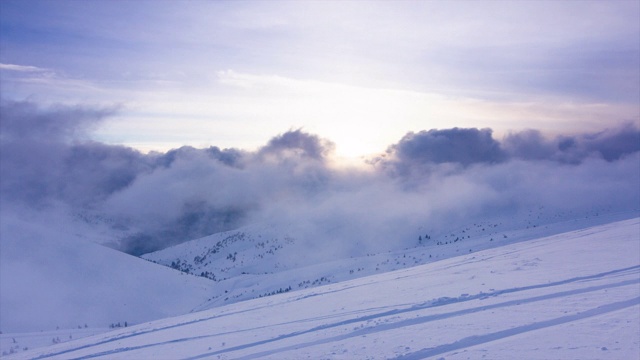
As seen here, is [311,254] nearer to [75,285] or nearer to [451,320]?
[75,285]

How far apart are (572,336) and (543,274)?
4.94 metres

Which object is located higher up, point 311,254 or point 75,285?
point 75,285

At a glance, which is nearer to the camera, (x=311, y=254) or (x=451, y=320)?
(x=451, y=320)

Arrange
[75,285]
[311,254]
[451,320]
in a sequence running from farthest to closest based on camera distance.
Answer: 1. [311,254]
2. [75,285]
3. [451,320]

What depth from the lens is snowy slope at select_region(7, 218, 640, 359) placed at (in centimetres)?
642

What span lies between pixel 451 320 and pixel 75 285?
76.2 feet

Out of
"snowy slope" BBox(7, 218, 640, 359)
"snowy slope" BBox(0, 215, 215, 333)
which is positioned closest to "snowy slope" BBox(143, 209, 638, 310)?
"snowy slope" BBox(0, 215, 215, 333)

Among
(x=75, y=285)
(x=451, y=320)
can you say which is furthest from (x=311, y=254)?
(x=451, y=320)

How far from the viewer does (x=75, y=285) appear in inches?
986

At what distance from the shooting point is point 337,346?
7.67 m

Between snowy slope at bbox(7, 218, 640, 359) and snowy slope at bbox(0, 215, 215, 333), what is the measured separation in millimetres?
11204

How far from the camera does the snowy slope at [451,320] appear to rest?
642 centimetres

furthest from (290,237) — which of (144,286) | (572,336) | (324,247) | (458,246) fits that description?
(572,336)

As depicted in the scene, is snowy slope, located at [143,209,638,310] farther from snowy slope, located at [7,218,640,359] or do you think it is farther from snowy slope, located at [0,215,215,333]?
snowy slope, located at [7,218,640,359]
